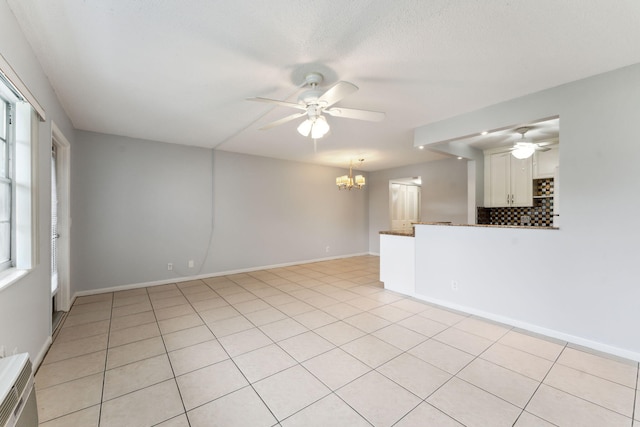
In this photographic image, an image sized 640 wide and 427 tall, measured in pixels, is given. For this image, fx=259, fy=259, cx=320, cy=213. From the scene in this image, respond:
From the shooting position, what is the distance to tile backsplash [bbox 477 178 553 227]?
4336mm

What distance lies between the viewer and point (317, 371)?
6.51 ft

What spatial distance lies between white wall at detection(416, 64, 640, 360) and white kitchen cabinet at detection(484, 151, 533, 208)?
78.2 inches

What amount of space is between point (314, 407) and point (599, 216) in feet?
9.36

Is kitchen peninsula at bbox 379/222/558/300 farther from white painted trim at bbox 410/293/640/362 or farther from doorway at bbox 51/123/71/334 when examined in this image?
doorway at bbox 51/123/71/334

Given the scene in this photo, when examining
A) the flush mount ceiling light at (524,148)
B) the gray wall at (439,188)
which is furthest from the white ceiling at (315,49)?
the gray wall at (439,188)

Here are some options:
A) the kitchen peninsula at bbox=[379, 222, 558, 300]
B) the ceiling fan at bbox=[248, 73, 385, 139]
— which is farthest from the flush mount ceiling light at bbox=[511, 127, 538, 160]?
the ceiling fan at bbox=[248, 73, 385, 139]

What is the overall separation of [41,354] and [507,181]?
20.5 feet

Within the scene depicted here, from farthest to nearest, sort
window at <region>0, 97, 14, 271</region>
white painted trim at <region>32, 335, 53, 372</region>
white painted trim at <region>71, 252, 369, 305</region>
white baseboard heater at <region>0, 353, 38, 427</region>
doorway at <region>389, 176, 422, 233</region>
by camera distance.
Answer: doorway at <region>389, 176, 422, 233</region>, white painted trim at <region>71, 252, 369, 305</region>, white painted trim at <region>32, 335, 53, 372</region>, window at <region>0, 97, 14, 271</region>, white baseboard heater at <region>0, 353, 38, 427</region>

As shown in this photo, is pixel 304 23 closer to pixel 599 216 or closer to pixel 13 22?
pixel 13 22

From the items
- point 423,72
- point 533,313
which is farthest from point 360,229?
point 423,72

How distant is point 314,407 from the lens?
5.31 ft

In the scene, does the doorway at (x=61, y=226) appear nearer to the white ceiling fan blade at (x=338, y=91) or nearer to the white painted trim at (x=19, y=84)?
the white painted trim at (x=19, y=84)

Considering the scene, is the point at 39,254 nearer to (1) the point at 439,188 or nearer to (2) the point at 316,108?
(2) the point at 316,108

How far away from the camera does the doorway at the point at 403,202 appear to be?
7.01m
